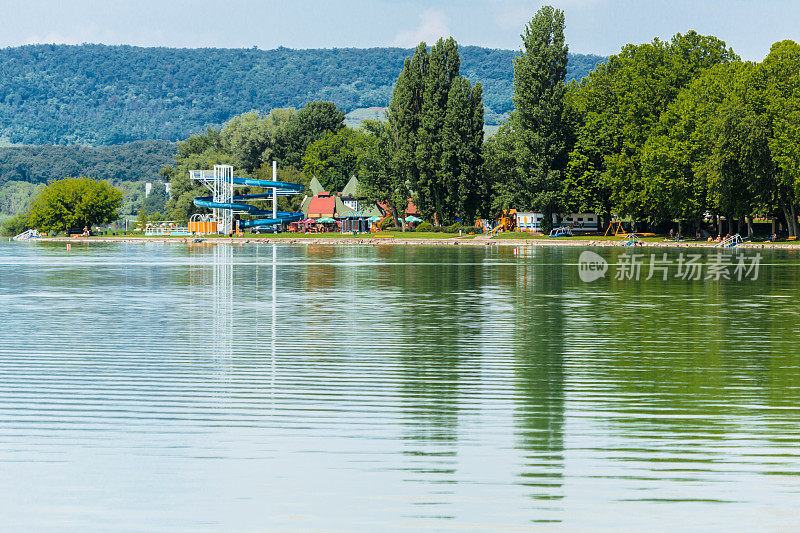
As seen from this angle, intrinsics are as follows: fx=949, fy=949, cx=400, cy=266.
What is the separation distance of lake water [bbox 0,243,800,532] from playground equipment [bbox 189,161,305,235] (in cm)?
10239

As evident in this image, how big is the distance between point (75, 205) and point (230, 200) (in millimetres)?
27939

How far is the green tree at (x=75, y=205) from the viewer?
5561 inches

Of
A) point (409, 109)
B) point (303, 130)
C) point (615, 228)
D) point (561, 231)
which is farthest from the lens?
point (303, 130)

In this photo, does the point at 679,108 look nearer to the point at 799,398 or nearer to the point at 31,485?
the point at 799,398

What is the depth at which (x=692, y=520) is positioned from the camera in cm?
850

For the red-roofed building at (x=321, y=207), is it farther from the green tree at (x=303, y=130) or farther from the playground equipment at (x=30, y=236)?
the playground equipment at (x=30, y=236)

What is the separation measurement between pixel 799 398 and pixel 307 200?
143 m

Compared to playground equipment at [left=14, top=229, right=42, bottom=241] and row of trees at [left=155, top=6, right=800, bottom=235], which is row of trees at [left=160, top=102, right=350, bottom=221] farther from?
row of trees at [left=155, top=6, right=800, bottom=235]

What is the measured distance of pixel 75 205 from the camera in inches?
5586

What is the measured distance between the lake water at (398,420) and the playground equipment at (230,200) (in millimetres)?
102389

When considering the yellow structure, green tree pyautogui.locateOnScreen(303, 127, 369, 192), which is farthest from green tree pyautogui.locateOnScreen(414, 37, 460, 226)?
green tree pyautogui.locateOnScreen(303, 127, 369, 192)

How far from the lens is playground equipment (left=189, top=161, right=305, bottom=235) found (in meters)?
129

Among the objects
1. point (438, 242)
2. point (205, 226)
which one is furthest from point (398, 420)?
point (205, 226)

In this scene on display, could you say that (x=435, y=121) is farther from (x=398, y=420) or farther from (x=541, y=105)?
(x=398, y=420)
